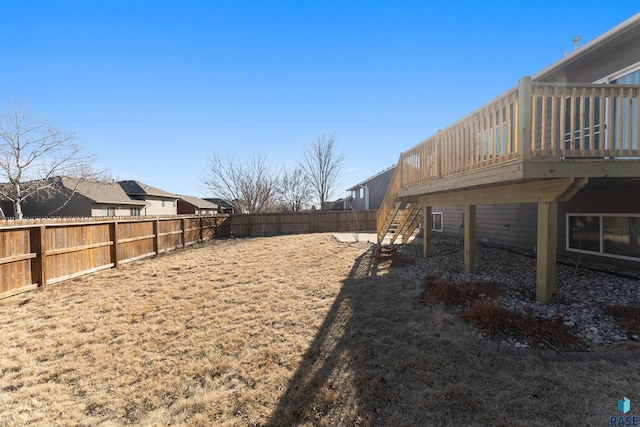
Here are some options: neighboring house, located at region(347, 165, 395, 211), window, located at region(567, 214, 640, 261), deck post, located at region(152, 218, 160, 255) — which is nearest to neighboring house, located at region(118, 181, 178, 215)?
deck post, located at region(152, 218, 160, 255)

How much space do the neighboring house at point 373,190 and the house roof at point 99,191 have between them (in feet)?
67.8

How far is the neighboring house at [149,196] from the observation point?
27.8 m

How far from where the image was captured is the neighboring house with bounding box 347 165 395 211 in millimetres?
22453

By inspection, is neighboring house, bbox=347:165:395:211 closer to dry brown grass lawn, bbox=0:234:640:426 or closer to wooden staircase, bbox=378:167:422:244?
wooden staircase, bbox=378:167:422:244

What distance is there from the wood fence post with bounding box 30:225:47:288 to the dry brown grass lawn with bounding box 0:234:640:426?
64 centimetres

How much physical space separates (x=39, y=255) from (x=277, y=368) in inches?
253

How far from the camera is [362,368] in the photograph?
2.72m

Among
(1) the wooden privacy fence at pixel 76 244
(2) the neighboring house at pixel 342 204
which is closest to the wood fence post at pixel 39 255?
(1) the wooden privacy fence at pixel 76 244

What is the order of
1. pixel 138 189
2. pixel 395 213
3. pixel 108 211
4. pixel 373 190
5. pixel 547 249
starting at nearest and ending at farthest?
pixel 547 249 < pixel 395 213 < pixel 108 211 < pixel 373 190 < pixel 138 189

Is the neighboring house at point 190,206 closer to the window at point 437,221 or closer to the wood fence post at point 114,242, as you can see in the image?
the wood fence post at point 114,242

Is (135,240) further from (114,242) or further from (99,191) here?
(99,191)

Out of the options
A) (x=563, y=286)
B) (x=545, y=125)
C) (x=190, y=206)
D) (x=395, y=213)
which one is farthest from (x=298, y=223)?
(x=190, y=206)

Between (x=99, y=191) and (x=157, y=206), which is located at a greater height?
(x=99, y=191)

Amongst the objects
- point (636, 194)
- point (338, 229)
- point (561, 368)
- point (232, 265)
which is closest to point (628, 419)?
point (561, 368)
